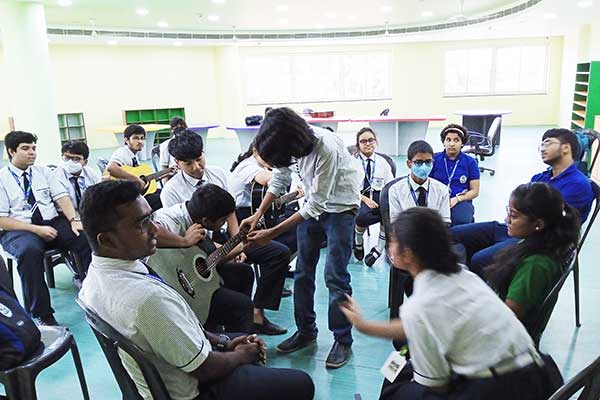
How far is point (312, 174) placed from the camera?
7.52ft

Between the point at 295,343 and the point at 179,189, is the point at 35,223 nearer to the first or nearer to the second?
the point at 179,189

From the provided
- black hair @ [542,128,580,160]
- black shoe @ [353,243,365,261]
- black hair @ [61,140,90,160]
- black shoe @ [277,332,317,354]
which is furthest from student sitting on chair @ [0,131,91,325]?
black hair @ [542,128,580,160]

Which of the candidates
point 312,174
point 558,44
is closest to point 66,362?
point 312,174

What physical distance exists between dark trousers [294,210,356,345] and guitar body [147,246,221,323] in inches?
20.2

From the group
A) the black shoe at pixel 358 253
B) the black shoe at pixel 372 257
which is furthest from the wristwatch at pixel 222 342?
the black shoe at pixel 358 253

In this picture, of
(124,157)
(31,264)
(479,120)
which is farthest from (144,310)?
(479,120)

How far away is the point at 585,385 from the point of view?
1170 mm

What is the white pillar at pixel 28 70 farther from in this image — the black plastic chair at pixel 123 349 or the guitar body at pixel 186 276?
the black plastic chair at pixel 123 349

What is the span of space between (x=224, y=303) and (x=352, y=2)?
7.86 meters

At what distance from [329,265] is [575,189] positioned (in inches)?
59.6

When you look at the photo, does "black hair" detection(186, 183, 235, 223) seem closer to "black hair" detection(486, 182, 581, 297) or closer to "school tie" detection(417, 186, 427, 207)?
"black hair" detection(486, 182, 581, 297)

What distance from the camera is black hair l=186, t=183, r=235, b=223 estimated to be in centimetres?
229

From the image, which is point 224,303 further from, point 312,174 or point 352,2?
point 352,2

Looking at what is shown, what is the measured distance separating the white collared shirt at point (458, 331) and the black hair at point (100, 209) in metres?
0.91
